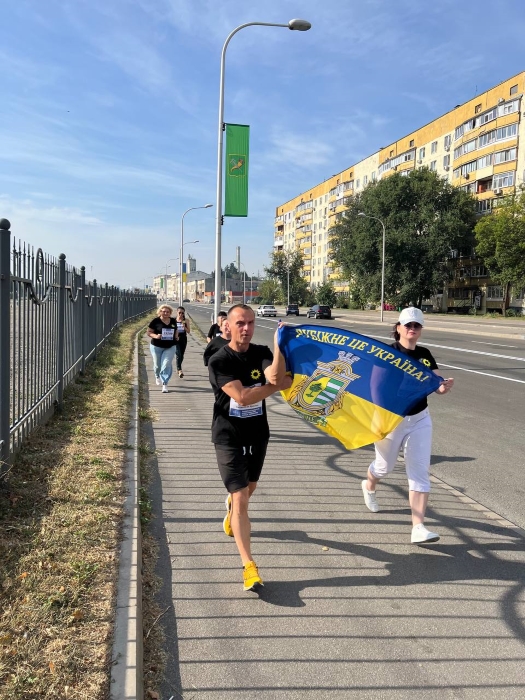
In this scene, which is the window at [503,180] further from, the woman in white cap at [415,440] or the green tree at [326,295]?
the woman in white cap at [415,440]

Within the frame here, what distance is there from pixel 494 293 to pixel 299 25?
5111 centimetres

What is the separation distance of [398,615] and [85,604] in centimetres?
174

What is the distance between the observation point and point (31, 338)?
6.09 meters

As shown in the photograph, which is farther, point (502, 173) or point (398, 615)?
point (502, 173)

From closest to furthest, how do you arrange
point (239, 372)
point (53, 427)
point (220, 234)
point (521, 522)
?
point (239, 372), point (521, 522), point (53, 427), point (220, 234)

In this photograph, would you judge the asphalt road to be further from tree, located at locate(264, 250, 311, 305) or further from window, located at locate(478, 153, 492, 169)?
tree, located at locate(264, 250, 311, 305)

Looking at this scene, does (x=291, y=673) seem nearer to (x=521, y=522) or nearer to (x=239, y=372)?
(x=239, y=372)

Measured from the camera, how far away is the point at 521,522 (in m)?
4.64

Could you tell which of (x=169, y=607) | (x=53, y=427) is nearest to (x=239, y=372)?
(x=169, y=607)

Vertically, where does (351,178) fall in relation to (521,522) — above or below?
above

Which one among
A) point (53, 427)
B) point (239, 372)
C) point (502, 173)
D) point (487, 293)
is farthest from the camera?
point (487, 293)

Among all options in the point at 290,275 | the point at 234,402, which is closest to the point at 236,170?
the point at 234,402

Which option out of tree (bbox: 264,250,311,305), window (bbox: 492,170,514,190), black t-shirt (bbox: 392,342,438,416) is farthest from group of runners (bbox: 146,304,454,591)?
tree (bbox: 264,250,311,305)

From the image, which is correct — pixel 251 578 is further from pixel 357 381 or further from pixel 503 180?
pixel 503 180
